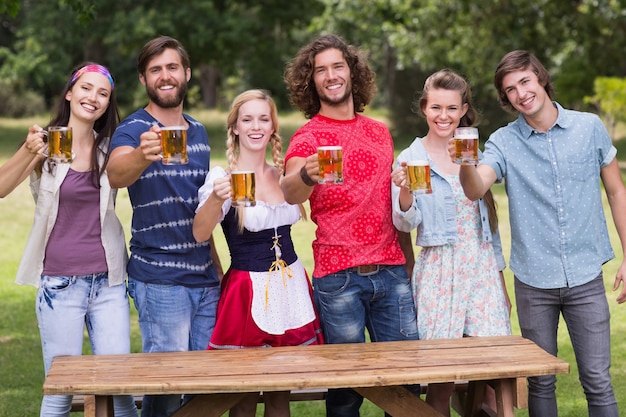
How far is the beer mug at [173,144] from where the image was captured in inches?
159

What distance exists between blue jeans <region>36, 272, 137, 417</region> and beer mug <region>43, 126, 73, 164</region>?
0.62 meters

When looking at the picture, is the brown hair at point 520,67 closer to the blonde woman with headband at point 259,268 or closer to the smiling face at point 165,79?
the blonde woman with headband at point 259,268

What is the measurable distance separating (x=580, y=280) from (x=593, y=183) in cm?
50

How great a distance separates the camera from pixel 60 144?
417 cm

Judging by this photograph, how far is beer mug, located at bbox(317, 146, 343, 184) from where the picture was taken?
13.5ft

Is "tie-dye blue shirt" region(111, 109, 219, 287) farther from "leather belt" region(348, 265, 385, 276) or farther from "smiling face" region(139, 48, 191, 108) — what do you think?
"leather belt" region(348, 265, 385, 276)

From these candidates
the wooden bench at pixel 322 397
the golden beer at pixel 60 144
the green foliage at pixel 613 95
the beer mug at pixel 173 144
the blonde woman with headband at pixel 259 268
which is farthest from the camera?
the green foliage at pixel 613 95

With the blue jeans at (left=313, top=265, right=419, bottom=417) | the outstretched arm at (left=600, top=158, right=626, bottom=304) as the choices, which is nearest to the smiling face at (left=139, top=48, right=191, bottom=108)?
the blue jeans at (left=313, top=265, right=419, bottom=417)

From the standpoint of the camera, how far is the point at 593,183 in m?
4.70

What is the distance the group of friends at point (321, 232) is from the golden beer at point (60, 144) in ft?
0.85

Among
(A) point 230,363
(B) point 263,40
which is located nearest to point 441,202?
(A) point 230,363

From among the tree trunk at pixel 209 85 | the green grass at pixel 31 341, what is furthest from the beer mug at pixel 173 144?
the tree trunk at pixel 209 85

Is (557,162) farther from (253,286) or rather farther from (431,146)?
(253,286)

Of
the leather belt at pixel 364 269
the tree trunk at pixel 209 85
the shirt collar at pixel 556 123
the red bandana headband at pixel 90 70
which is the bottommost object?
the leather belt at pixel 364 269
